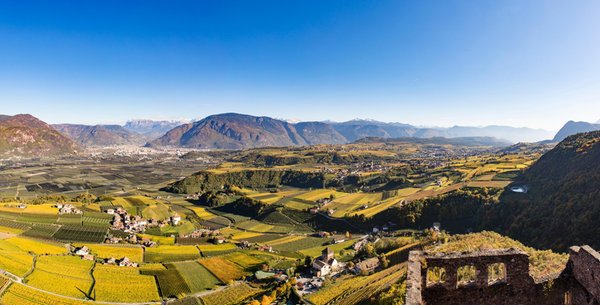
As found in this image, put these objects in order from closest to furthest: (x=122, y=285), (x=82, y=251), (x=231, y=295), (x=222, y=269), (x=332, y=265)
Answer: (x=231, y=295)
(x=122, y=285)
(x=332, y=265)
(x=222, y=269)
(x=82, y=251)

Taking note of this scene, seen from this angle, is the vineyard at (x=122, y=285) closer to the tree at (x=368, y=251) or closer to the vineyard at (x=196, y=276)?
the vineyard at (x=196, y=276)

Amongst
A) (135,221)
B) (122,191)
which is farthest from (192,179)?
(135,221)

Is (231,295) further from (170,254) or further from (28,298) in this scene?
(28,298)

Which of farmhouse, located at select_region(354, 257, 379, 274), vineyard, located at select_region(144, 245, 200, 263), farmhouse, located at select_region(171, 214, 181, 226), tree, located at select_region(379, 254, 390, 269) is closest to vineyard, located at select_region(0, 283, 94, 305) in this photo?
vineyard, located at select_region(144, 245, 200, 263)

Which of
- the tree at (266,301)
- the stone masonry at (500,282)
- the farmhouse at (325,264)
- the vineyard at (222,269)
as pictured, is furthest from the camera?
the vineyard at (222,269)

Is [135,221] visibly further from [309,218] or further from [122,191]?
[122,191]

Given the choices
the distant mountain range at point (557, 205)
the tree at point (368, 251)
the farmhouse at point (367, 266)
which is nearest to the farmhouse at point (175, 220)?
the tree at point (368, 251)

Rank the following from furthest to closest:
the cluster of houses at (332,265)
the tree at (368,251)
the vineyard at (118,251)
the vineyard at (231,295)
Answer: the vineyard at (118,251) < the tree at (368,251) < the cluster of houses at (332,265) < the vineyard at (231,295)

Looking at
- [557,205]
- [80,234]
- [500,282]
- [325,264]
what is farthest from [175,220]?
[500,282]

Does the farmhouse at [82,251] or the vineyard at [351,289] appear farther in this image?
the farmhouse at [82,251]

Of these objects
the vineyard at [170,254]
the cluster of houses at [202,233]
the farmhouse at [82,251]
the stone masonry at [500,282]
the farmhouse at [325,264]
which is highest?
the stone masonry at [500,282]

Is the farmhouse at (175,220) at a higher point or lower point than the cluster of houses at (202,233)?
higher
